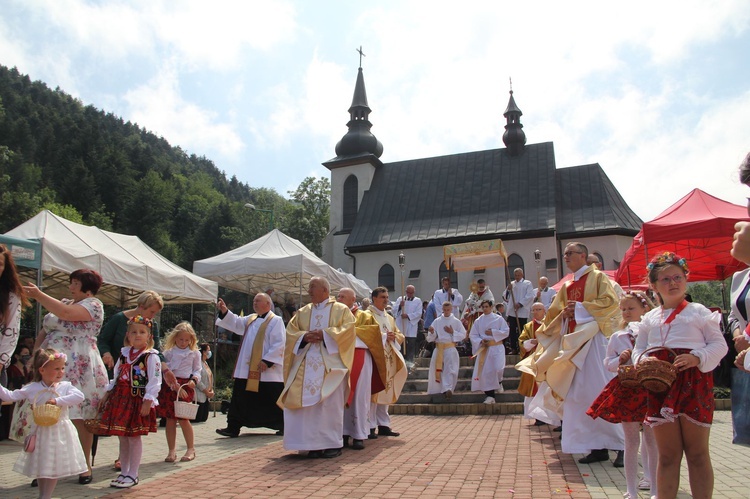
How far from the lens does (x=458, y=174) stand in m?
42.2

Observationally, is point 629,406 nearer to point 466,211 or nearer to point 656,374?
point 656,374

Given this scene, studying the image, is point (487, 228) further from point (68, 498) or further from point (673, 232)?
point (68, 498)

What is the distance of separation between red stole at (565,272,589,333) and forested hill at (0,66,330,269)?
49.7 meters

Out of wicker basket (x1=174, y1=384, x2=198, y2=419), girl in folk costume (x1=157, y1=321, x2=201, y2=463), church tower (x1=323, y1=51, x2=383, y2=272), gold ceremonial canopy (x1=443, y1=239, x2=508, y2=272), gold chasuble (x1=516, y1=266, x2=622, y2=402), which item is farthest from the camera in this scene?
church tower (x1=323, y1=51, x2=383, y2=272)

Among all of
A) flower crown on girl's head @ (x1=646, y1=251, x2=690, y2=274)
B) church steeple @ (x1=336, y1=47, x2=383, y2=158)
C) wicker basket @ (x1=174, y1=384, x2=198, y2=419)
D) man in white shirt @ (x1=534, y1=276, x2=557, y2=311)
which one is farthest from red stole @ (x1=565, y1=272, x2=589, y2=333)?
church steeple @ (x1=336, y1=47, x2=383, y2=158)

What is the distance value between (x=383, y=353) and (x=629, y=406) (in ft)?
14.0

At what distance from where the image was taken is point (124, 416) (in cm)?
550

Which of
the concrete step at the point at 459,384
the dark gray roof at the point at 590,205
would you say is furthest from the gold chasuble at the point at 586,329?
the dark gray roof at the point at 590,205

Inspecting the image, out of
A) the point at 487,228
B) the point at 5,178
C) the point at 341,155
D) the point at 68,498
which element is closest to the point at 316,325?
the point at 68,498

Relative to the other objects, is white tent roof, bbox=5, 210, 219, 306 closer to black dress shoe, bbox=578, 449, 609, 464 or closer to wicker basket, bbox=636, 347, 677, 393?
black dress shoe, bbox=578, 449, 609, 464

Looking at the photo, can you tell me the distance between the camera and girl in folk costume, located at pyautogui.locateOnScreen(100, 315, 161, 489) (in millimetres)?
5473

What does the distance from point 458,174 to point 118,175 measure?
42376 mm

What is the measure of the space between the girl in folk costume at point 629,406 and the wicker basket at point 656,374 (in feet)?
0.78

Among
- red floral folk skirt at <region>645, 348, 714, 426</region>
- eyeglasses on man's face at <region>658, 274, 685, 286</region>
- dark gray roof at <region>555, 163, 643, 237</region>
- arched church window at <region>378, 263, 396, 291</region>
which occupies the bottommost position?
red floral folk skirt at <region>645, 348, 714, 426</region>
